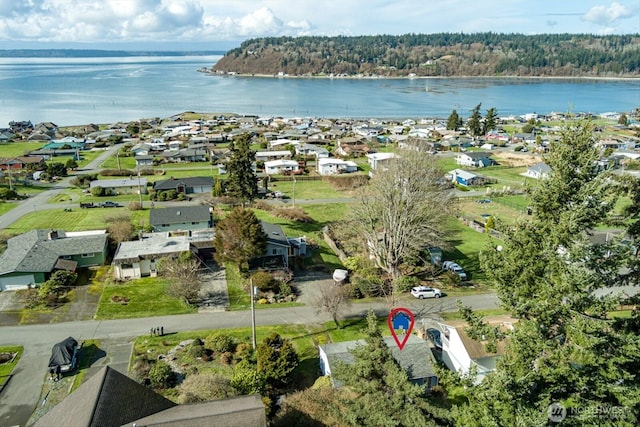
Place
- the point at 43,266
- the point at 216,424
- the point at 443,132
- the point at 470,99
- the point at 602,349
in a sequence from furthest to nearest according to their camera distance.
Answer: the point at 470,99 → the point at 443,132 → the point at 43,266 → the point at 216,424 → the point at 602,349

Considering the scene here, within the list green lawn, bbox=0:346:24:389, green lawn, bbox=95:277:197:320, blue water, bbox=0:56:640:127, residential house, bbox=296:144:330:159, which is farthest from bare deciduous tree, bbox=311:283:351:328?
blue water, bbox=0:56:640:127

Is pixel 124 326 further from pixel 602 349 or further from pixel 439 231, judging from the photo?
pixel 602 349

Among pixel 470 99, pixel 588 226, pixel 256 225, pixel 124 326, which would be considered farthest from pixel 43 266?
pixel 470 99

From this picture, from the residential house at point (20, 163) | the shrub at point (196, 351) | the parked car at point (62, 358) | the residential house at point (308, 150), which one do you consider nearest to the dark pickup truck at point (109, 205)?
the residential house at point (20, 163)

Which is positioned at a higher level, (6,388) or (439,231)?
(439,231)

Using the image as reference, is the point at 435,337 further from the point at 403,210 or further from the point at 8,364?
the point at 8,364

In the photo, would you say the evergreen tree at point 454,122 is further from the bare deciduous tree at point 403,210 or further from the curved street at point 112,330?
the curved street at point 112,330

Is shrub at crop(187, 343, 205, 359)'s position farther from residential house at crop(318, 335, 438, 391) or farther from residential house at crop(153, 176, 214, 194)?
residential house at crop(153, 176, 214, 194)
